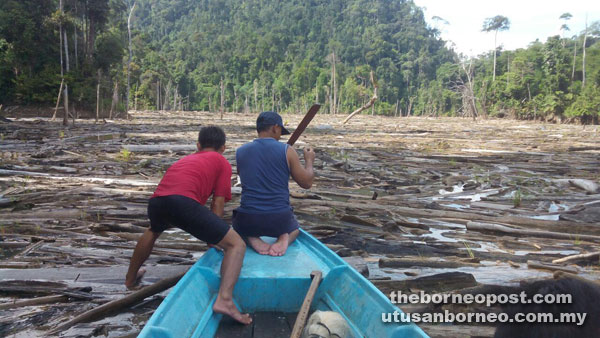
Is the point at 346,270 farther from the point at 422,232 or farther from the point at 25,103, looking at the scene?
the point at 25,103

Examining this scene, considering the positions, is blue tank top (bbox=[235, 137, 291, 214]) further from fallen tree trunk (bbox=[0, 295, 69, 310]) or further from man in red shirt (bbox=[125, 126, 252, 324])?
fallen tree trunk (bbox=[0, 295, 69, 310])

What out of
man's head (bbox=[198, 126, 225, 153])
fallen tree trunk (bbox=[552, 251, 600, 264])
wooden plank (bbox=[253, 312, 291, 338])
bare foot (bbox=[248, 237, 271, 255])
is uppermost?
man's head (bbox=[198, 126, 225, 153])

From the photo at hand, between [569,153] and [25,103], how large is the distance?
30966 millimetres

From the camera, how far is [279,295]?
3.01m

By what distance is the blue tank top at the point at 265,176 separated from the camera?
3.84 meters

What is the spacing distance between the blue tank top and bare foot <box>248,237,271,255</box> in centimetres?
24

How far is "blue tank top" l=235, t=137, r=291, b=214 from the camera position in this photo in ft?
12.6

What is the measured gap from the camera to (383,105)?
3231 inches

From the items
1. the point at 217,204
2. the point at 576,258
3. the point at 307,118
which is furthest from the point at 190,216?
the point at 576,258

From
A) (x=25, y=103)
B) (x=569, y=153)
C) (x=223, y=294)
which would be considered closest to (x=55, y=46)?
(x=25, y=103)

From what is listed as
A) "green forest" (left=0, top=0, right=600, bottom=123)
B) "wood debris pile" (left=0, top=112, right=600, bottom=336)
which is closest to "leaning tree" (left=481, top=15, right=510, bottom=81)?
"green forest" (left=0, top=0, right=600, bottom=123)

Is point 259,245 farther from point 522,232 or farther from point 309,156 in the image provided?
point 522,232

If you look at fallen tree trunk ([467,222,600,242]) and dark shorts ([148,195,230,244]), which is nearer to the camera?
dark shorts ([148,195,230,244])

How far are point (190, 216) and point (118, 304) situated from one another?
0.82 m
